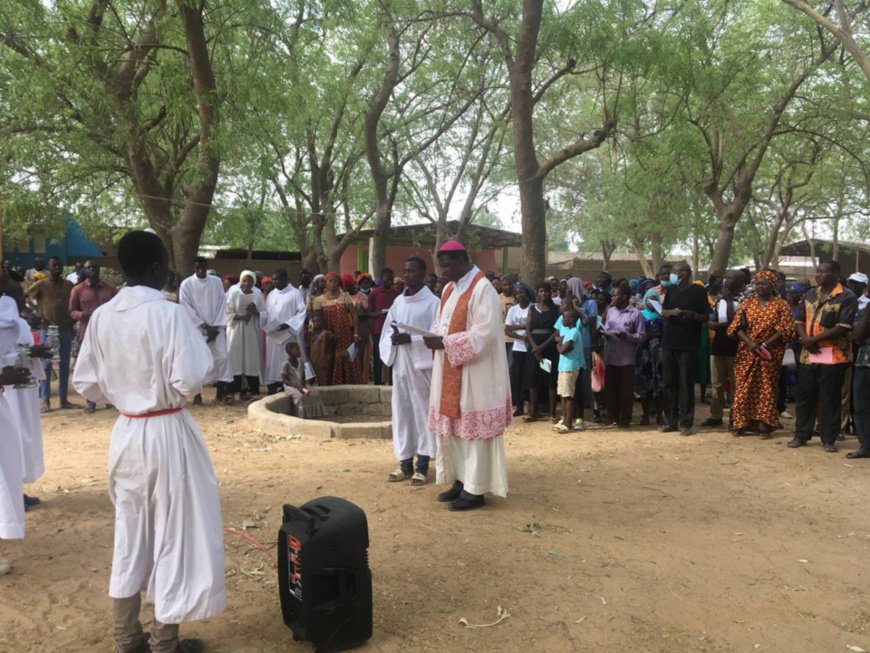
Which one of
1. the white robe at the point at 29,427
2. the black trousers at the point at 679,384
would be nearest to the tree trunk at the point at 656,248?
the black trousers at the point at 679,384

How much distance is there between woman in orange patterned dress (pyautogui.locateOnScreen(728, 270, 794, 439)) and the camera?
7996mm

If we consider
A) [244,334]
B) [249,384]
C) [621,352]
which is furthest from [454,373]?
[249,384]

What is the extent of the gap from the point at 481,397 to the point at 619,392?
426cm

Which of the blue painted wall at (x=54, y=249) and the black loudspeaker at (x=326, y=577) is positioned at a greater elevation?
the blue painted wall at (x=54, y=249)

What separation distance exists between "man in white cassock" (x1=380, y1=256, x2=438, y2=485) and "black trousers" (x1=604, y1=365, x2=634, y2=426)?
3547 millimetres

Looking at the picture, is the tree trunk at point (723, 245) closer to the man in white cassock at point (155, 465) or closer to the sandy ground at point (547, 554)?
the sandy ground at point (547, 554)

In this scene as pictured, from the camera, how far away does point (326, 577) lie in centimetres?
333

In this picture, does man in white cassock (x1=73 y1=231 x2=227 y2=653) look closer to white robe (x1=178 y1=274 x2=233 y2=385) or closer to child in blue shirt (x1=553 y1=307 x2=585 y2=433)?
child in blue shirt (x1=553 y1=307 x2=585 y2=433)

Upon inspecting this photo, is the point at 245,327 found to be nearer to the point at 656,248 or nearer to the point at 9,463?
the point at 9,463

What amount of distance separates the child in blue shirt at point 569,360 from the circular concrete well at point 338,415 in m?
2.26

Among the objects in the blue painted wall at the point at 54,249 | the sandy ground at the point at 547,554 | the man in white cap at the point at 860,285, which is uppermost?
the blue painted wall at the point at 54,249

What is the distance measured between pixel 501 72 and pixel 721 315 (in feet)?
40.5

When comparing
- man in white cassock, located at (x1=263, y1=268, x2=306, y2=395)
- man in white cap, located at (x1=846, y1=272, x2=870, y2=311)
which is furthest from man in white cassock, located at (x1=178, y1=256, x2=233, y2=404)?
man in white cap, located at (x1=846, y1=272, x2=870, y2=311)

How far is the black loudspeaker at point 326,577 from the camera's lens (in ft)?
10.6
